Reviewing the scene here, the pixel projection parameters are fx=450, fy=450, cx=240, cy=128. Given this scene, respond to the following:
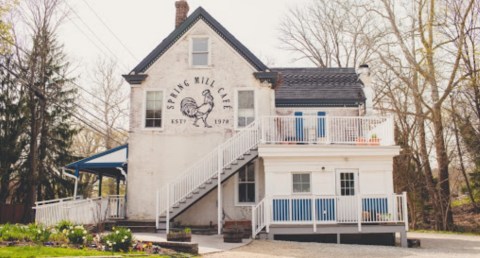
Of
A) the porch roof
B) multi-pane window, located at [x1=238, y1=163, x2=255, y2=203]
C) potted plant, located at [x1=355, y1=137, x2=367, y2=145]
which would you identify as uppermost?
potted plant, located at [x1=355, y1=137, x2=367, y2=145]

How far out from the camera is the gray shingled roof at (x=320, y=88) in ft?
68.0

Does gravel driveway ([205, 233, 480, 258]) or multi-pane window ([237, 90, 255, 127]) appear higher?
multi-pane window ([237, 90, 255, 127])

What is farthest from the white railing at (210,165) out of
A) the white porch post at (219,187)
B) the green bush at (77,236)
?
the green bush at (77,236)

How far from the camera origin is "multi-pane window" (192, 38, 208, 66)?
20312mm

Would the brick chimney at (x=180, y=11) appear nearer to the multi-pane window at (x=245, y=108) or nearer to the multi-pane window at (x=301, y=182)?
the multi-pane window at (x=245, y=108)

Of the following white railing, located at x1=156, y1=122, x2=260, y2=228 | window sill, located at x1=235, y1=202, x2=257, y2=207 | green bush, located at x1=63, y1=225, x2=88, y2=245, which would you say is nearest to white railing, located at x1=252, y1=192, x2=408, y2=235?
white railing, located at x1=156, y1=122, x2=260, y2=228

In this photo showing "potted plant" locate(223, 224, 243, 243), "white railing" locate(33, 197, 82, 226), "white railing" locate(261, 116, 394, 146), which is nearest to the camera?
"potted plant" locate(223, 224, 243, 243)

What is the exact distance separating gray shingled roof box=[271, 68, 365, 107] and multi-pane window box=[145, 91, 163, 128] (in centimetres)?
531

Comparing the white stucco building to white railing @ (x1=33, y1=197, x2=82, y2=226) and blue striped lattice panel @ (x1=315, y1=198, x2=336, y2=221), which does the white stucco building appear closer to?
blue striped lattice panel @ (x1=315, y1=198, x2=336, y2=221)

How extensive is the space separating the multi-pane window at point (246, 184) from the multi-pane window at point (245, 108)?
1.95 meters

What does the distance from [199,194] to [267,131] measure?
142 inches

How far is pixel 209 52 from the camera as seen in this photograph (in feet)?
66.3

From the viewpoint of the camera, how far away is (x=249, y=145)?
17.6 meters

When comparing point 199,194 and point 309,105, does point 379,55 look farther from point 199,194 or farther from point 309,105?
point 199,194
